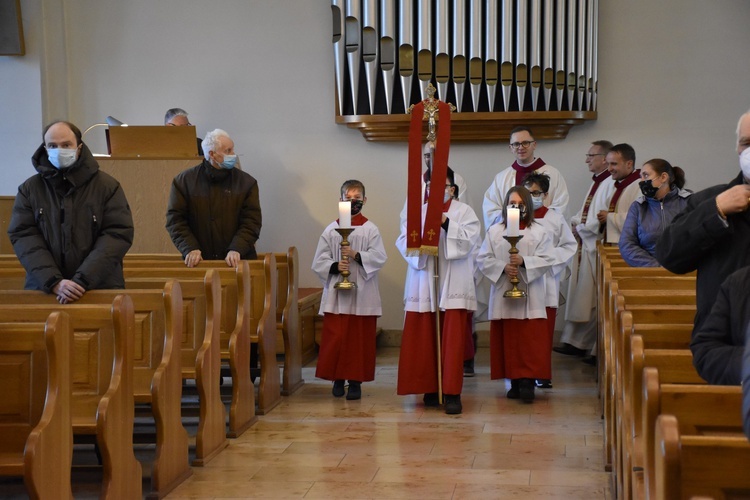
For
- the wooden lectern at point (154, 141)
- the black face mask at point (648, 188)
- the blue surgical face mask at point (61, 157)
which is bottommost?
the black face mask at point (648, 188)

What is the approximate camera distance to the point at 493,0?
8711 mm

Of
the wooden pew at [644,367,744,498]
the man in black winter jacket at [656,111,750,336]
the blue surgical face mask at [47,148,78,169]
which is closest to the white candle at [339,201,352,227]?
the blue surgical face mask at [47,148,78,169]

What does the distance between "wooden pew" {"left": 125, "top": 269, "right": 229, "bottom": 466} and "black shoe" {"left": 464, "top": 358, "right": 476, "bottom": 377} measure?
274 centimetres

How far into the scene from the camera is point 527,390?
6609 millimetres

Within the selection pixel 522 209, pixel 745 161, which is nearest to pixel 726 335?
pixel 745 161

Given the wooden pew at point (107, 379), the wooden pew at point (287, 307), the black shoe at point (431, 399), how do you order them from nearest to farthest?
1. the wooden pew at point (107, 379)
2. the black shoe at point (431, 399)
3. the wooden pew at point (287, 307)

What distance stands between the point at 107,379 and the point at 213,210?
2767 mm

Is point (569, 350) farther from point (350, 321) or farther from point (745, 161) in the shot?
point (745, 161)

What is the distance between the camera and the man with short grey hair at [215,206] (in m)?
6.80

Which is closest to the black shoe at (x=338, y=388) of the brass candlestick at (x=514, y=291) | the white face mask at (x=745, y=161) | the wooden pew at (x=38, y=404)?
the brass candlestick at (x=514, y=291)

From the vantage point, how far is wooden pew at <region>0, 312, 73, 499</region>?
3.52m

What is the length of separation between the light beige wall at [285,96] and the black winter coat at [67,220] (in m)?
4.39

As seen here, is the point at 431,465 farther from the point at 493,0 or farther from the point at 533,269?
the point at 493,0

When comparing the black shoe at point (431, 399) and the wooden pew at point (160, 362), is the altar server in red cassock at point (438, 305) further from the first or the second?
the wooden pew at point (160, 362)
